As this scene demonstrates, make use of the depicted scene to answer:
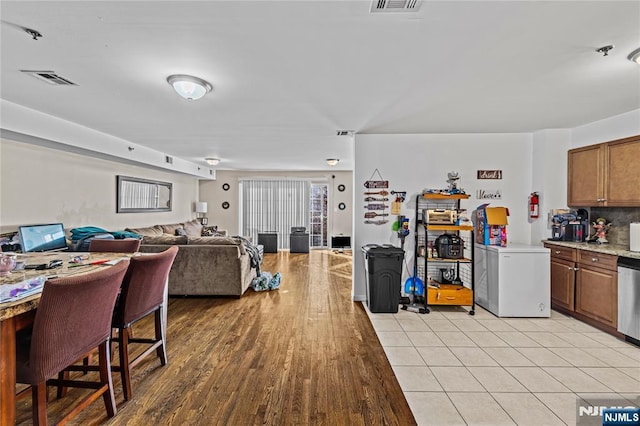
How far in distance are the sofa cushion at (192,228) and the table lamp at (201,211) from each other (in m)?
0.54

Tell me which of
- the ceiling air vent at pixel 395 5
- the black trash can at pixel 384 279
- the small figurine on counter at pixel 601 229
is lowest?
the black trash can at pixel 384 279

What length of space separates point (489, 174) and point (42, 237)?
6262mm

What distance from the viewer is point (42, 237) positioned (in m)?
4.02

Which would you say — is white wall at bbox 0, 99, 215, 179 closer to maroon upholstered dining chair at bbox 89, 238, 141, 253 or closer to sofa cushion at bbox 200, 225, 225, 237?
maroon upholstered dining chair at bbox 89, 238, 141, 253

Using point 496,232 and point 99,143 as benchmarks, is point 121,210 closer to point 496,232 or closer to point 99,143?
point 99,143

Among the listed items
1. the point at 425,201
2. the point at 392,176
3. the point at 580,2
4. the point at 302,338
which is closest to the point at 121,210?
the point at 302,338

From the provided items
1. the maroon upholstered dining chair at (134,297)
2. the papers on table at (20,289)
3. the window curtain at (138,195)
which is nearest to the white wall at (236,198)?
the window curtain at (138,195)

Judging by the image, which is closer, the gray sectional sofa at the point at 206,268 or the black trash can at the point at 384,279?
the black trash can at the point at 384,279

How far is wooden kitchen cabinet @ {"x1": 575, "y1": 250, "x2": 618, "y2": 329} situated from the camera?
315cm

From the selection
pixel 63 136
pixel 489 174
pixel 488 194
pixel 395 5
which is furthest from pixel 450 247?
pixel 63 136

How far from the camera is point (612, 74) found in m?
2.52

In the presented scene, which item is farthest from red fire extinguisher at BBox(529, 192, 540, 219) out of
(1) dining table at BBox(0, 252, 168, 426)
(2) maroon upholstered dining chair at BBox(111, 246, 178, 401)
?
(1) dining table at BBox(0, 252, 168, 426)

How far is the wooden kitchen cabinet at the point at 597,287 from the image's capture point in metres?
3.15

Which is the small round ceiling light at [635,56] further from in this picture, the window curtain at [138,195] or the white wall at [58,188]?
the window curtain at [138,195]
